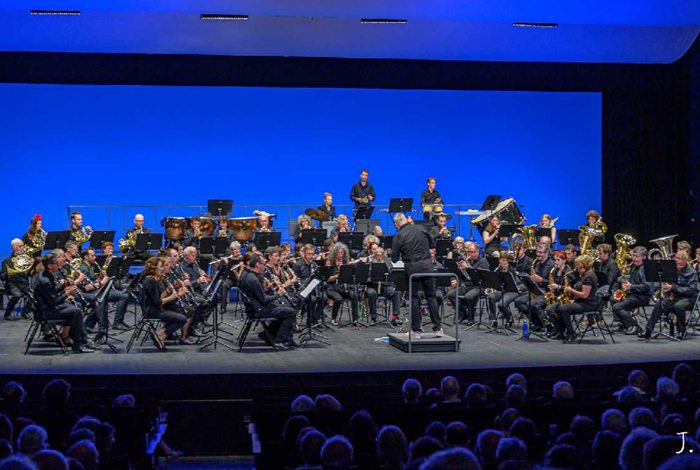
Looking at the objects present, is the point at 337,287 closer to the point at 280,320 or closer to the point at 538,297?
the point at 280,320

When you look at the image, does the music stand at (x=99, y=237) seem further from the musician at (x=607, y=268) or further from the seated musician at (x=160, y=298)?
the musician at (x=607, y=268)

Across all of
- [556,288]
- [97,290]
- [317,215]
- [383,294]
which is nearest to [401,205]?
[317,215]

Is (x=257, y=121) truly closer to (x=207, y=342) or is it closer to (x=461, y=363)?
(x=207, y=342)

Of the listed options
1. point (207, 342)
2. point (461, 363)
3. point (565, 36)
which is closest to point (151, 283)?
point (207, 342)

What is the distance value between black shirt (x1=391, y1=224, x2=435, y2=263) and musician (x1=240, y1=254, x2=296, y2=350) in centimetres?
161

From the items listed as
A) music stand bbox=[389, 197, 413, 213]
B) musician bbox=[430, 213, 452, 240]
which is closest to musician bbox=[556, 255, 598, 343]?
musician bbox=[430, 213, 452, 240]

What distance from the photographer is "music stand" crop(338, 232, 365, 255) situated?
551 inches

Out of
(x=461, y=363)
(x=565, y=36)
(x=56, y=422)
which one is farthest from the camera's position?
(x=565, y=36)

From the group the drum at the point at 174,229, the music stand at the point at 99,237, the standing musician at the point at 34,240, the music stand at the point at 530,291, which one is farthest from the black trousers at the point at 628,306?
the standing musician at the point at 34,240

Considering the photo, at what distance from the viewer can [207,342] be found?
37.8ft

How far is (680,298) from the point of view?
12.0 meters

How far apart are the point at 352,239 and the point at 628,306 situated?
4.54 m

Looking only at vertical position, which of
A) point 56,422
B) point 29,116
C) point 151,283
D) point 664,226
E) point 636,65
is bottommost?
point 56,422

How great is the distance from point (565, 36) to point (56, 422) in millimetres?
14657
